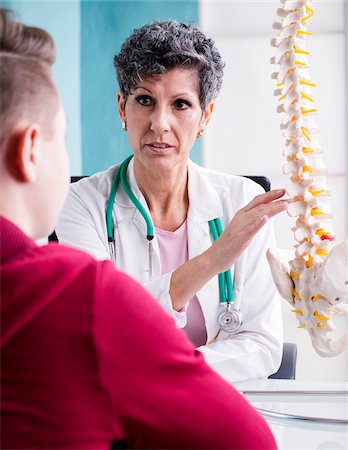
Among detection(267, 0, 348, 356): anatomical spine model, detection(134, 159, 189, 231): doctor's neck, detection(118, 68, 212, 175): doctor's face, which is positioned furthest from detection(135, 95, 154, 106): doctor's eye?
detection(267, 0, 348, 356): anatomical spine model

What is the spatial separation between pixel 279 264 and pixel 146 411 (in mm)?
514

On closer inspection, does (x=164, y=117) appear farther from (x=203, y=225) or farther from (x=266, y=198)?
(x=266, y=198)

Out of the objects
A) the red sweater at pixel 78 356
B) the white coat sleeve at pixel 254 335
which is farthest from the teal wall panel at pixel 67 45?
the red sweater at pixel 78 356

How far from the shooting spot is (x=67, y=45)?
3.18m

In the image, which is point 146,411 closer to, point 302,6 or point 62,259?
point 62,259

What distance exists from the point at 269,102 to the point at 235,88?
0.52 feet

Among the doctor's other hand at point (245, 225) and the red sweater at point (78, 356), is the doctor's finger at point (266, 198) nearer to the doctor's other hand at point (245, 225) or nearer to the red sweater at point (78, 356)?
the doctor's other hand at point (245, 225)

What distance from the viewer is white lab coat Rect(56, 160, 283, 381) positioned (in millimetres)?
1378

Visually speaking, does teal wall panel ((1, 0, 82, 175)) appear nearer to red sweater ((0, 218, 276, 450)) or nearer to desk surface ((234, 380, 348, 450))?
desk surface ((234, 380, 348, 450))

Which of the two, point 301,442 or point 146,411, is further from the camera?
point 301,442

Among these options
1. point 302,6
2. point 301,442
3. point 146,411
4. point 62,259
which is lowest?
point 301,442

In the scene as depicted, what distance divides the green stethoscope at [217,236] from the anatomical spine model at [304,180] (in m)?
0.41

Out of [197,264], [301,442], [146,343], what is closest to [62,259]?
[146,343]

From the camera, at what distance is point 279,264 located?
101 centimetres
